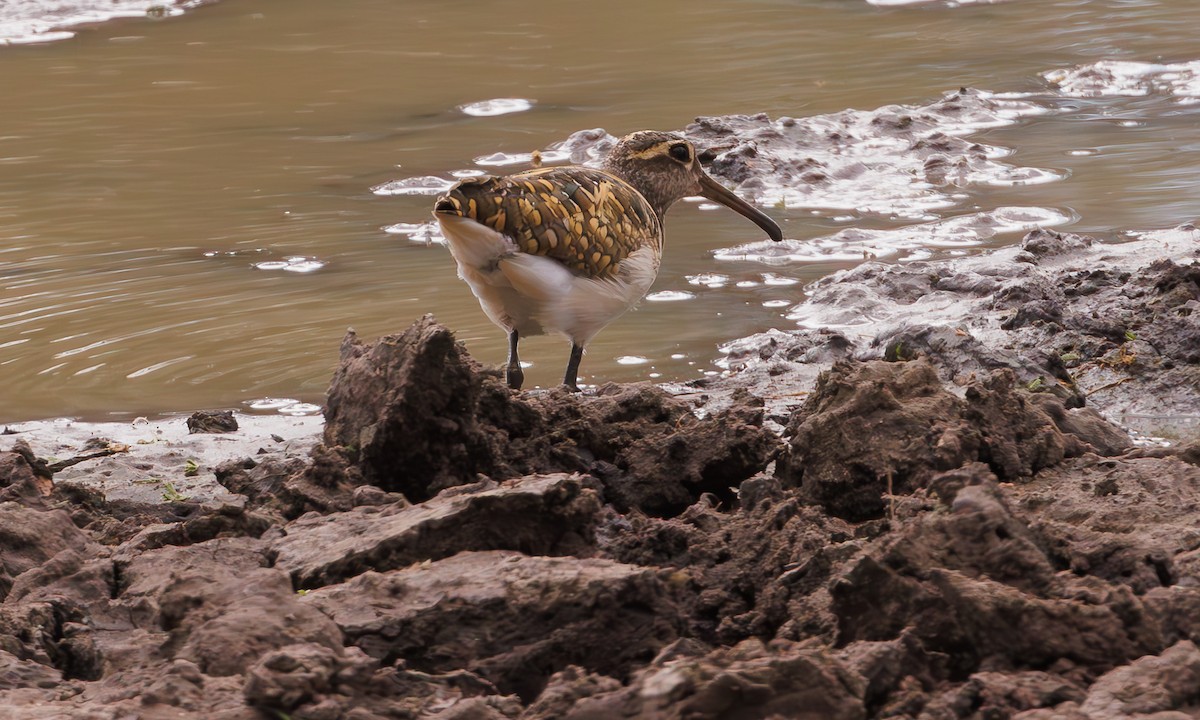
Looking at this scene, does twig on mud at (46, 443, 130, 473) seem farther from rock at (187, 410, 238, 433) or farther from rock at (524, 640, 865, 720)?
rock at (524, 640, 865, 720)

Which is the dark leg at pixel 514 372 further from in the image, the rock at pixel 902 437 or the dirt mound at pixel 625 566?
the rock at pixel 902 437

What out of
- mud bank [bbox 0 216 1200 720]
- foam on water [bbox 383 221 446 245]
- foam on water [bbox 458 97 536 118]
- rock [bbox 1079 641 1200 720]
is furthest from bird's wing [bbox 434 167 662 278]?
foam on water [bbox 458 97 536 118]

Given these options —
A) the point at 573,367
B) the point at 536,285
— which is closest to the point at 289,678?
the point at 536,285

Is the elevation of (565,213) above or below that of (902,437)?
above

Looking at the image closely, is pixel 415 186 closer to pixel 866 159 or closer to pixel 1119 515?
pixel 866 159

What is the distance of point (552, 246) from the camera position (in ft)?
19.7

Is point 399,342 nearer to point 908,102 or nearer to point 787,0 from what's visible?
point 908,102

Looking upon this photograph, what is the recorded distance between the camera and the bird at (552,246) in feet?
18.9

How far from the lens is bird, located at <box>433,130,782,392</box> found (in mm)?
5773

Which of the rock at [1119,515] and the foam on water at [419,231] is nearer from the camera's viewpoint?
the rock at [1119,515]

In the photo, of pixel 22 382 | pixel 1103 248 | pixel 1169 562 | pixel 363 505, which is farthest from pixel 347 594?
pixel 1103 248

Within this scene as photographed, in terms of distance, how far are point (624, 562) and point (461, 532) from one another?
1.71ft

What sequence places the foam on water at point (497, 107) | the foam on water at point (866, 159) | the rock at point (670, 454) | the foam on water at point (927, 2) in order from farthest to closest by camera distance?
1. the foam on water at point (927, 2)
2. the foam on water at point (497, 107)
3. the foam on water at point (866, 159)
4. the rock at point (670, 454)

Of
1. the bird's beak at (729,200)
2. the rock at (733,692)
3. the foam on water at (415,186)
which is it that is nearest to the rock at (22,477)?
the rock at (733,692)
